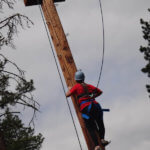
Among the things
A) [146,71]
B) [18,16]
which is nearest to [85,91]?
[18,16]

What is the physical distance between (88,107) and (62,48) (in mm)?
969

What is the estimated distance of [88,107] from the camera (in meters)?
4.20

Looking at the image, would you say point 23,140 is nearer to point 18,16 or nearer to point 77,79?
point 18,16

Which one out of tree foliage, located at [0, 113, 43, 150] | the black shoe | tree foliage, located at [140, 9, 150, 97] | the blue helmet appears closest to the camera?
the black shoe

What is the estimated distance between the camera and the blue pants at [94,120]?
4.15 meters

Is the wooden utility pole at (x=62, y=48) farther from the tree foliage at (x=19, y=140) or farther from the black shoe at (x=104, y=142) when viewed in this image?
the tree foliage at (x=19, y=140)

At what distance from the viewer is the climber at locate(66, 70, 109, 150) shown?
4.16m

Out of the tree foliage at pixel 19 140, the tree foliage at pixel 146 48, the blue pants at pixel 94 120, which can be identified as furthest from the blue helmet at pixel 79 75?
the tree foliage at pixel 146 48

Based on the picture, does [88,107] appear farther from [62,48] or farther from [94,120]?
[62,48]

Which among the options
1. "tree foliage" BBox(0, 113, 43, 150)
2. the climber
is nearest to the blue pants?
the climber

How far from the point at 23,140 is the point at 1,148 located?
41.1 feet

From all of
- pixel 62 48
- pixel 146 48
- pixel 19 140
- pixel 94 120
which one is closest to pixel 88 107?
pixel 94 120

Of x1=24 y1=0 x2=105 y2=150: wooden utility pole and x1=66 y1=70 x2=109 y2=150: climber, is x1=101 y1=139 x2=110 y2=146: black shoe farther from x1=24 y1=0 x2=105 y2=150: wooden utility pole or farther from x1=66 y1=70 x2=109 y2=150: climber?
x1=24 y1=0 x2=105 y2=150: wooden utility pole

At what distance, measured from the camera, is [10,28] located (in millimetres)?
7105
